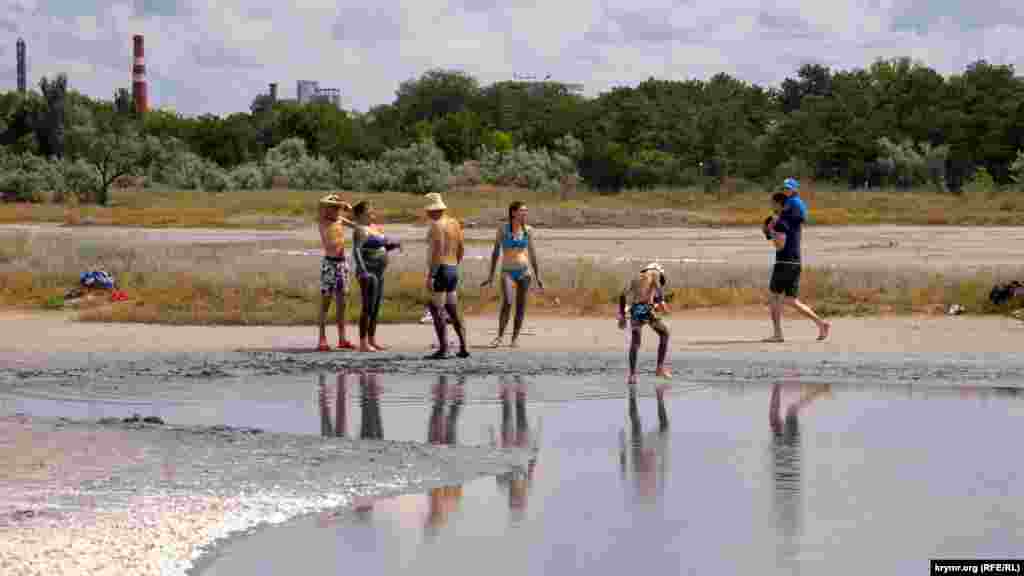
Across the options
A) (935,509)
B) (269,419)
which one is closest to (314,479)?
(269,419)

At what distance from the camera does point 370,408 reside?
1362cm

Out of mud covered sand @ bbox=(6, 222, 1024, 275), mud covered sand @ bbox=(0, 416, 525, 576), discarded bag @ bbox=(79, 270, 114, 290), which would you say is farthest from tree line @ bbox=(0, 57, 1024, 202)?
mud covered sand @ bbox=(0, 416, 525, 576)

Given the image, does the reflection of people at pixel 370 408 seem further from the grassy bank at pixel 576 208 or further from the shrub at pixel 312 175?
the shrub at pixel 312 175

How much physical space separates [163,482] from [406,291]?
12219mm

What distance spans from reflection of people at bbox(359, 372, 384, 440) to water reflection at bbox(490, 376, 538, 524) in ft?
2.99

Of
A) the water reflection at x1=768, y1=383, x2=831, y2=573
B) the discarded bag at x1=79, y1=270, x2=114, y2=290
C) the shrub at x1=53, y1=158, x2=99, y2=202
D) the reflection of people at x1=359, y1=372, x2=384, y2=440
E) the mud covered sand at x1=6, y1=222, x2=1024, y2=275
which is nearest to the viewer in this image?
the water reflection at x1=768, y1=383, x2=831, y2=573

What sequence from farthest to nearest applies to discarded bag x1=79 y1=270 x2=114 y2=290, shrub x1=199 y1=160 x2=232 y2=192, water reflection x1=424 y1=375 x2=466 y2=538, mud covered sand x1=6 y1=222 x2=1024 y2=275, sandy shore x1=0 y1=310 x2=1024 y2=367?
→ shrub x1=199 y1=160 x2=232 y2=192, mud covered sand x1=6 y1=222 x2=1024 y2=275, discarded bag x1=79 y1=270 x2=114 y2=290, sandy shore x1=0 y1=310 x2=1024 y2=367, water reflection x1=424 y1=375 x2=466 y2=538

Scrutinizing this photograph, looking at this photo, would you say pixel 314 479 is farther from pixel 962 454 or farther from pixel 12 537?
pixel 962 454

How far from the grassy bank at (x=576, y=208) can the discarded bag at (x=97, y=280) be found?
30563 mm

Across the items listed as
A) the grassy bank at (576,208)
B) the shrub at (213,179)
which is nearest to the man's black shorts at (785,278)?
the grassy bank at (576,208)

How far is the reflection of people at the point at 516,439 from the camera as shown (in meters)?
10.1

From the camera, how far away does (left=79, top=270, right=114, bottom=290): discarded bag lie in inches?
901

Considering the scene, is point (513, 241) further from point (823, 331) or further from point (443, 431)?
point (443, 431)

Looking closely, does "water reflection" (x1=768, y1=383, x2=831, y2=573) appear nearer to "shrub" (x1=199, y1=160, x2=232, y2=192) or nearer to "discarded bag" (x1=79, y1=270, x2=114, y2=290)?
"discarded bag" (x1=79, y1=270, x2=114, y2=290)
